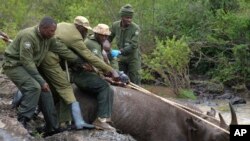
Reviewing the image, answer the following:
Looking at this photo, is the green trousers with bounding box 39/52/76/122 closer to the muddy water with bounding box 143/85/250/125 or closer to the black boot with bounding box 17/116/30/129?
the black boot with bounding box 17/116/30/129

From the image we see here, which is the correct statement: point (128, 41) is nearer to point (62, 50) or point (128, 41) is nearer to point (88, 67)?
point (88, 67)

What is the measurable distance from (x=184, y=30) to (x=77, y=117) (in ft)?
42.2

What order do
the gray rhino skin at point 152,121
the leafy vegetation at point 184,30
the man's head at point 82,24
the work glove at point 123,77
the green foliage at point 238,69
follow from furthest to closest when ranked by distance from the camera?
the green foliage at point 238,69 → the leafy vegetation at point 184,30 → the gray rhino skin at point 152,121 → the work glove at point 123,77 → the man's head at point 82,24

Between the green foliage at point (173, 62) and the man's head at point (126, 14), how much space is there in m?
5.05

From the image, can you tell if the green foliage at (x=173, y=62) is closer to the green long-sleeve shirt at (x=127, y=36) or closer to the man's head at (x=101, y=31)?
the green long-sleeve shirt at (x=127, y=36)

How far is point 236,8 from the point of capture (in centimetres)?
2080

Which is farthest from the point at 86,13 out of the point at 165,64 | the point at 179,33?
the point at 165,64

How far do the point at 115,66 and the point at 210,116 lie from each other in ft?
7.55

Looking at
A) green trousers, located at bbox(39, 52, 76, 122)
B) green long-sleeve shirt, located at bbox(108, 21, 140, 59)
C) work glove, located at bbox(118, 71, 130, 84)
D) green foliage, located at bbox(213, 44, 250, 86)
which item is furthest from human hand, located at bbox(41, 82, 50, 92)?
green foliage, located at bbox(213, 44, 250, 86)

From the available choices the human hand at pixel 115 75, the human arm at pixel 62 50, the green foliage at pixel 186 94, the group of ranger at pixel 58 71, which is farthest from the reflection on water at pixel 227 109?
the human arm at pixel 62 50

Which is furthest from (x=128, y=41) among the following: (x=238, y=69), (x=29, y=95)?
(x=238, y=69)

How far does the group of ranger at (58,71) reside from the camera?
821 centimetres

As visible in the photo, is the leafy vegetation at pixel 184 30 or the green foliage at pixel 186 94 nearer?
the green foliage at pixel 186 94

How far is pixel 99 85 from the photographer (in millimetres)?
8922
